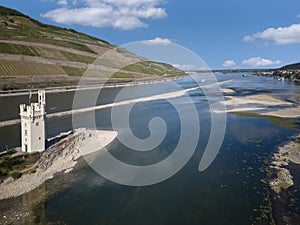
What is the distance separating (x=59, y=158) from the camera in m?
20.5

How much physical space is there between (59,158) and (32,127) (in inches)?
125

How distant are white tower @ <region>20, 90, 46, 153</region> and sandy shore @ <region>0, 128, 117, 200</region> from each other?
39.0 inches

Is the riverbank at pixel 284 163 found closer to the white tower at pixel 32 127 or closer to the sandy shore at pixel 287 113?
the sandy shore at pixel 287 113

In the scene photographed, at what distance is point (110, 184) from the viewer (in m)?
17.7

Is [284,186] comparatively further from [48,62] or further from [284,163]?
[48,62]

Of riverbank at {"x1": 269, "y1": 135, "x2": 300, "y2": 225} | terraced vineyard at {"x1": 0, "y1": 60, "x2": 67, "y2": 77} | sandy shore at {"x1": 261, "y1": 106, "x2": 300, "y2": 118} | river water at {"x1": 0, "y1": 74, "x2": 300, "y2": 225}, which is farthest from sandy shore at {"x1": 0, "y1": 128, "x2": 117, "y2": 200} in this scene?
terraced vineyard at {"x1": 0, "y1": 60, "x2": 67, "y2": 77}

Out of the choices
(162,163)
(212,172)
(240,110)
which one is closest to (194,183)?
(212,172)

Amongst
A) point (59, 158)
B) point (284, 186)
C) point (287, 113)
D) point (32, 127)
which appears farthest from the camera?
point (287, 113)

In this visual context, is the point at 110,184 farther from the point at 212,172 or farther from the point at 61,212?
the point at 212,172

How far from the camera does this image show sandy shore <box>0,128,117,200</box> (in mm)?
15930

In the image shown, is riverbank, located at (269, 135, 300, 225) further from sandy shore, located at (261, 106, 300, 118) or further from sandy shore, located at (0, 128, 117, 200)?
sandy shore, located at (261, 106, 300, 118)

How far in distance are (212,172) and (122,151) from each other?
847cm

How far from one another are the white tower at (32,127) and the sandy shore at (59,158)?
39.0 inches

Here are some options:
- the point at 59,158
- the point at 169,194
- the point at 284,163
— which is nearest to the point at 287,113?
the point at 284,163
